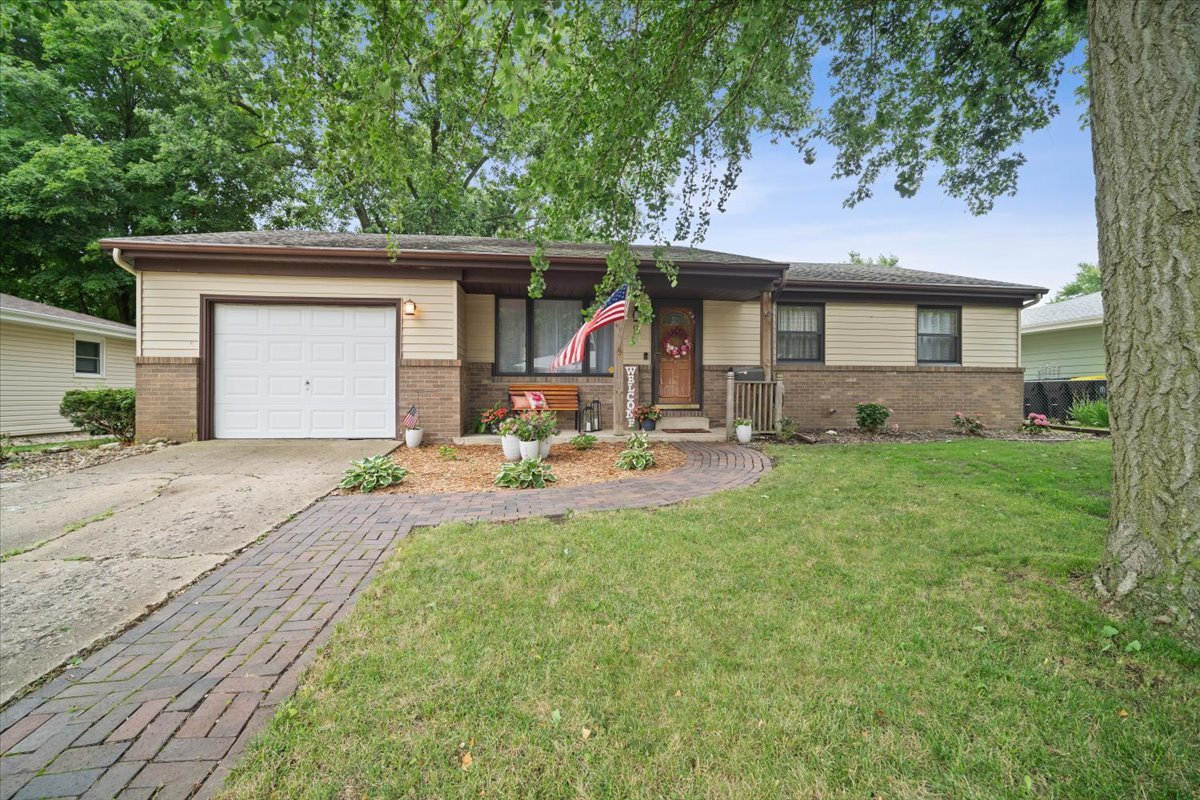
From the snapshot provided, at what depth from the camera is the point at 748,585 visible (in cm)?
284

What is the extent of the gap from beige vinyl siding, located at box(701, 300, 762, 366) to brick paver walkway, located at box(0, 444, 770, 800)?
8011mm

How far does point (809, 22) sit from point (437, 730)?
613cm

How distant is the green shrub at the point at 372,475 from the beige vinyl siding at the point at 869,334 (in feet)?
30.2

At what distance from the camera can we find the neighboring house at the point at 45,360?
10398mm

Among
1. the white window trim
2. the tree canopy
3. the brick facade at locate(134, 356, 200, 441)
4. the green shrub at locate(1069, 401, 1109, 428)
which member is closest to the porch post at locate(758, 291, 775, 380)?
the green shrub at locate(1069, 401, 1109, 428)

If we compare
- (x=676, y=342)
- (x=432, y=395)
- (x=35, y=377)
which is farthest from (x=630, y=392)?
Answer: (x=35, y=377)

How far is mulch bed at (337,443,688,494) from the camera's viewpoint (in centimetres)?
554

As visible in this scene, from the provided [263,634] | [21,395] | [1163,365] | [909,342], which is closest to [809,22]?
[1163,365]

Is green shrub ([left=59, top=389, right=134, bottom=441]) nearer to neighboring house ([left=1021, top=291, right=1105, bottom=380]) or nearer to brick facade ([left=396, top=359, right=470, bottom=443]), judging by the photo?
brick facade ([left=396, top=359, right=470, bottom=443])

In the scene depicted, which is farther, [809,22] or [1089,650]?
[809,22]

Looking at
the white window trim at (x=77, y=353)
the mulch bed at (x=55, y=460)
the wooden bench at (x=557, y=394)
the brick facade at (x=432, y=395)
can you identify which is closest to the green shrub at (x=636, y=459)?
the wooden bench at (x=557, y=394)

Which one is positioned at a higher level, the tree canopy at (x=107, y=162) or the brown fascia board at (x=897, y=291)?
the tree canopy at (x=107, y=162)

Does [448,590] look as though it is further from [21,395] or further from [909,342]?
[21,395]

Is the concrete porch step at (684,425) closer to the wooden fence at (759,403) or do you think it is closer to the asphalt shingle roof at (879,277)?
the wooden fence at (759,403)
